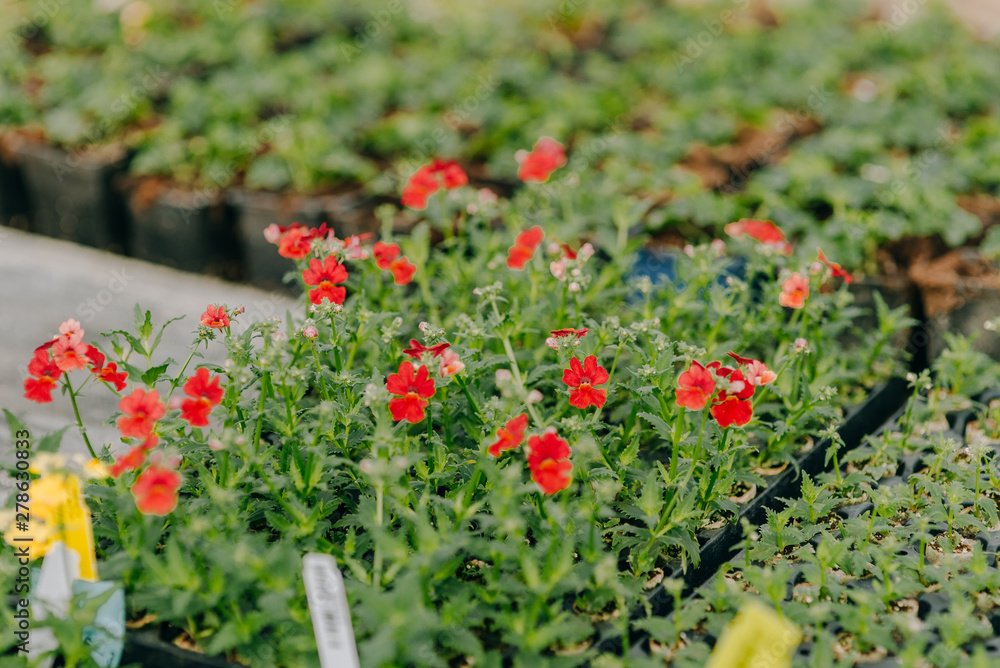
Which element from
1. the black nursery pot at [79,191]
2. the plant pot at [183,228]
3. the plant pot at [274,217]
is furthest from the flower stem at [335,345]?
the black nursery pot at [79,191]

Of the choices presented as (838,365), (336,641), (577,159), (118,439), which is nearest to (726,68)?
(577,159)

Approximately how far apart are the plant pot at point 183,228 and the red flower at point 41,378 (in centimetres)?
183

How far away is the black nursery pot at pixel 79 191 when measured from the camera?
344 cm

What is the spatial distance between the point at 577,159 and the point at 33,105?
2413mm

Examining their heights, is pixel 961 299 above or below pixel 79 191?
above

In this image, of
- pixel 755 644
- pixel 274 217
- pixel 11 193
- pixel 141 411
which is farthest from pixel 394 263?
pixel 11 193

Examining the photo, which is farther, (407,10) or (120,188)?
(407,10)

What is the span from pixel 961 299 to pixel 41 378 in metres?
2.30

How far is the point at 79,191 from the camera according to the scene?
3469 millimetres

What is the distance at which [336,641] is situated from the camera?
1.22 meters

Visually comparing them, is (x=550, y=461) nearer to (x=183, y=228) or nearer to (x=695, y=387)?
(x=695, y=387)

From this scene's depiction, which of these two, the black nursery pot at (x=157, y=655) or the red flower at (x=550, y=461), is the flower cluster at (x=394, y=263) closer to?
the red flower at (x=550, y=461)

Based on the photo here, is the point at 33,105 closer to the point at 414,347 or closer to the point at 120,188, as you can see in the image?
the point at 120,188

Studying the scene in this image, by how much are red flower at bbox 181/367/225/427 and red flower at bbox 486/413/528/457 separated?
0.45m
